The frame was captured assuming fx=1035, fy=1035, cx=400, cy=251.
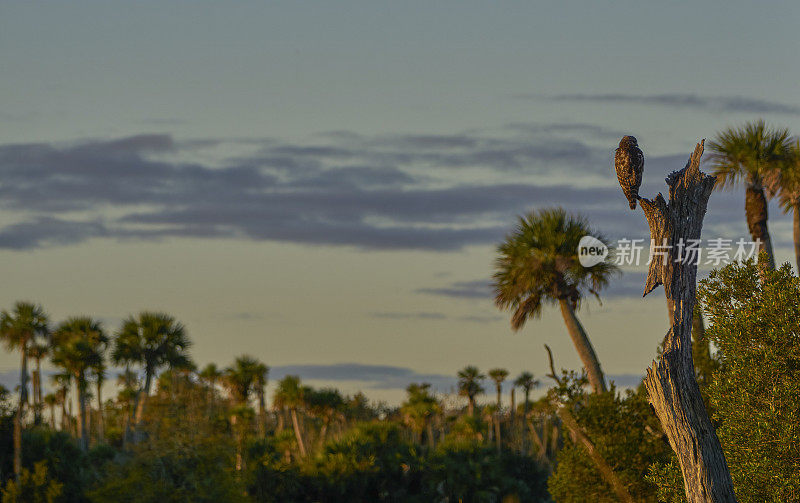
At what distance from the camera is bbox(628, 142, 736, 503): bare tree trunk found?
15531 mm

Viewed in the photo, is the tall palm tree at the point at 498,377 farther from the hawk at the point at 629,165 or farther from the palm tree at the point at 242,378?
the hawk at the point at 629,165

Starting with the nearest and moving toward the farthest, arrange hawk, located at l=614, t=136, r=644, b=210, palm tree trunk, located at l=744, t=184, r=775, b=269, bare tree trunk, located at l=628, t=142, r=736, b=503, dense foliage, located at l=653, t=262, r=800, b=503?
hawk, located at l=614, t=136, r=644, b=210, bare tree trunk, located at l=628, t=142, r=736, b=503, dense foliage, located at l=653, t=262, r=800, b=503, palm tree trunk, located at l=744, t=184, r=775, b=269

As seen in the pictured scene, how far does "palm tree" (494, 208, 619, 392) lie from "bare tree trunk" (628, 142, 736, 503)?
27441 millimetres

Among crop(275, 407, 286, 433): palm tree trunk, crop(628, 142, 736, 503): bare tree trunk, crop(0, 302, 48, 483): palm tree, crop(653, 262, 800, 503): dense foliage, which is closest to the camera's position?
crop(628, 142, 736, 503): bare tree trunk

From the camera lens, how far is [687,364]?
15617mm

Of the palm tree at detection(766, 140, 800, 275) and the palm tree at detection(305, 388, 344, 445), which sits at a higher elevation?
the palm tree at detection(766, 140, 800, 275)

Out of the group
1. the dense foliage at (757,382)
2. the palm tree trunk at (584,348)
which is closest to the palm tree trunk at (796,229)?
the palm tree trunk at (584,348)

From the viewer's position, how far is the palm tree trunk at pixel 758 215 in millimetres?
39812

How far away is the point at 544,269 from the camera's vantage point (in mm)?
43750

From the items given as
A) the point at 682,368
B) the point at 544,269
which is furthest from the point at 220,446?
the point at 682,368

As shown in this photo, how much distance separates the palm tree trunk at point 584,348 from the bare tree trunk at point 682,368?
24.2 m

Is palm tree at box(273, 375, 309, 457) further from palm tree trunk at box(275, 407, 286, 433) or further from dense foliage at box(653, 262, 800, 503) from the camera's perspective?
dense foliage at box(653, 262, 800, 503)

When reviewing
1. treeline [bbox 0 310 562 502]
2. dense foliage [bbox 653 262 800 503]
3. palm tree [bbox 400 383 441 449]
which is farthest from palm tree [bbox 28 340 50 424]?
dense foliage [bbox 653 262 800 503]

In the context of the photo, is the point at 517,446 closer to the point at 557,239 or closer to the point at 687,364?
the point at 557,239
